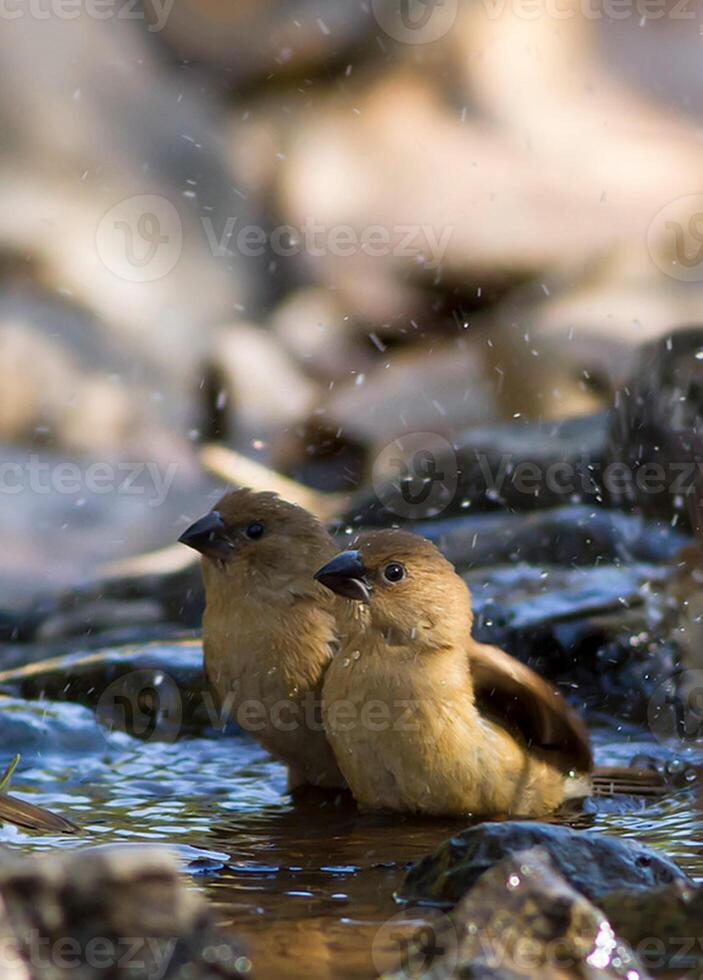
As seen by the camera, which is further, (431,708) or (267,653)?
(267,653)

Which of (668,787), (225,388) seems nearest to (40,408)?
(225,388)

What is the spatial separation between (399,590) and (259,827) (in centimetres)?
82

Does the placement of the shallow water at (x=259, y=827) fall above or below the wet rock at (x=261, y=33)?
below

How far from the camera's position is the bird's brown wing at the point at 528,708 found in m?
5.20

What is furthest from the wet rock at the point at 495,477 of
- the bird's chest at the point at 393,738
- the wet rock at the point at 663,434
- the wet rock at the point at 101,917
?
the wet rock at the point at 101,917

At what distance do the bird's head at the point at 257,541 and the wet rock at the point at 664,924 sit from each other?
7.27 feet

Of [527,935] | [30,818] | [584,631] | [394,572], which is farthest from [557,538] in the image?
[527,935]

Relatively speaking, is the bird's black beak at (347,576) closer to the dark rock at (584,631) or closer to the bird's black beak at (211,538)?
the bird's black beak at (211,538)

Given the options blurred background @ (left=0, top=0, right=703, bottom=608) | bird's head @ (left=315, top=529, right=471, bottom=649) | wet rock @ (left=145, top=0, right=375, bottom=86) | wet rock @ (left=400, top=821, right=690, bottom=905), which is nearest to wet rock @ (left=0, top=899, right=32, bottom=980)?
wet rock @ (left=400, top=821, right=690, bottom=905)

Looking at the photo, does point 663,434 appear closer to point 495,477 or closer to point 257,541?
point 495,477

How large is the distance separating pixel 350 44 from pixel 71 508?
4978mm

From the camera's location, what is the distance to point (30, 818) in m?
4.67

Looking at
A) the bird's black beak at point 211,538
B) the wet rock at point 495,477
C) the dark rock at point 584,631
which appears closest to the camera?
the bird's black beak at point 211,538

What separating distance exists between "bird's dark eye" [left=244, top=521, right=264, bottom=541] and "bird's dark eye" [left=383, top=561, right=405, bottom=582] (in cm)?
63
